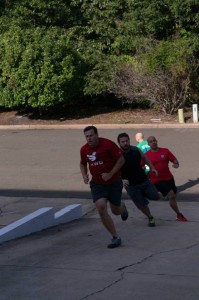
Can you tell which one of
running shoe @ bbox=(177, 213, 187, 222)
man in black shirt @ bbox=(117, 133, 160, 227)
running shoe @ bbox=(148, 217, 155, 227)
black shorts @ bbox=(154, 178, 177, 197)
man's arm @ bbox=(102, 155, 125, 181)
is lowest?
running shoe @ bbox=(177, 213, 187, 222)

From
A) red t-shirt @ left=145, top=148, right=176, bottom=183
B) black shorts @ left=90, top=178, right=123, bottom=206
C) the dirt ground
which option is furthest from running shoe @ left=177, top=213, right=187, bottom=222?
the dirt ground

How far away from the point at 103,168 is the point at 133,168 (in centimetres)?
173

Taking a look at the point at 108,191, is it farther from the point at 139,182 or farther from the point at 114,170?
the point at 139,182

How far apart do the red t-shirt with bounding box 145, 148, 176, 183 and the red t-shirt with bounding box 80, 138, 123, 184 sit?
8.48 feet

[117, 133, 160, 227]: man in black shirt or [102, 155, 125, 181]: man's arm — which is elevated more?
[102, 155, 125, 181]: man's arm

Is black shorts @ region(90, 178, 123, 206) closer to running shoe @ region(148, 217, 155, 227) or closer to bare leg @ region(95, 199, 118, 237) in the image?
bare leg @ region(95, 199, 118, 237)

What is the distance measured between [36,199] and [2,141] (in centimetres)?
1082

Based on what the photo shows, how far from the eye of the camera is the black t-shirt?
10.8 m

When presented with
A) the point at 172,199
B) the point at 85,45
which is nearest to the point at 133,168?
Answer: the point at 172,199

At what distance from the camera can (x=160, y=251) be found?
29.9 ft

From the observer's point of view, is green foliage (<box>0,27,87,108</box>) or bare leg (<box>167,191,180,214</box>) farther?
green foliage (<box>0,27,87,108</box>)

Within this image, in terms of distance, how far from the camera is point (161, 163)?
1205 centimetres

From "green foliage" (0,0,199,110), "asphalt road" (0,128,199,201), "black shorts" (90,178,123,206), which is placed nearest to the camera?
"black shorts" (90,178,123,206)

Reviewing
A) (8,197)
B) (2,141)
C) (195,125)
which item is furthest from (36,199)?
(195,125)
